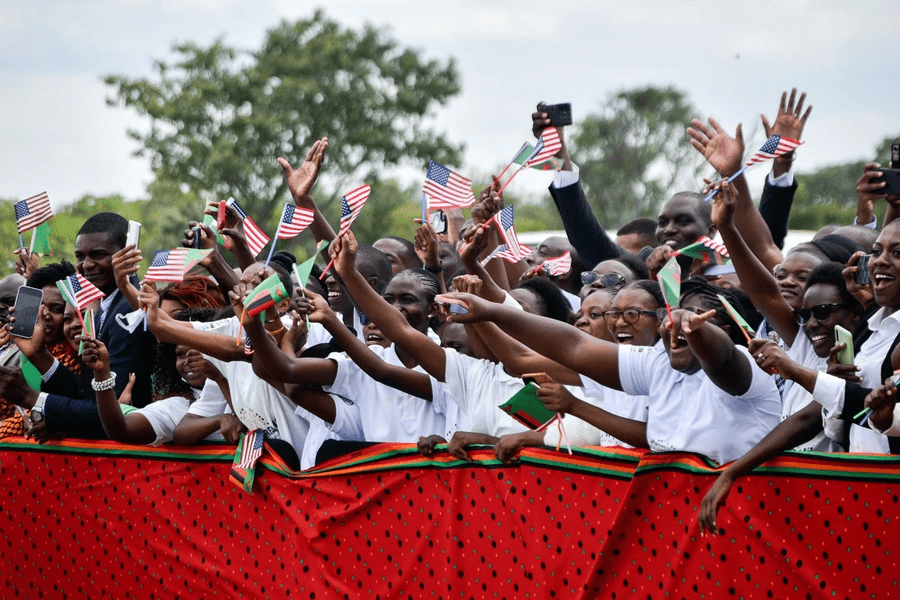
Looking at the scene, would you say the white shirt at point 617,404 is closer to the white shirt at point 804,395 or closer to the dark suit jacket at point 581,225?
the white shirt at point 804,395

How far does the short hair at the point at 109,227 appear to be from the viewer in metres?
6.65

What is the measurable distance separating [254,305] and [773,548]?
7.82 ft

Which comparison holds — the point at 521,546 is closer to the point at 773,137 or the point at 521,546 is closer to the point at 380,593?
the point at 380,593

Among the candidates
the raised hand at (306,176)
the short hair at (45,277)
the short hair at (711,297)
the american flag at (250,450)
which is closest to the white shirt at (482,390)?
the short hair at (711,297)

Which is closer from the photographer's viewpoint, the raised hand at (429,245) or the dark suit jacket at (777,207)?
the raised hand at (429,245)

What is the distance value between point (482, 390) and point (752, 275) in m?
1.27

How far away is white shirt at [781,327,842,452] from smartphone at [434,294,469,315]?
4.10 feet

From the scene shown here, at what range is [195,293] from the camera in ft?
21.9

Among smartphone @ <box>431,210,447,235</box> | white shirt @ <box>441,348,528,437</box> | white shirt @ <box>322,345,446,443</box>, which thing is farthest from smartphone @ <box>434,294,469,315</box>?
smartphone @ <box>431,210,447,235</box>

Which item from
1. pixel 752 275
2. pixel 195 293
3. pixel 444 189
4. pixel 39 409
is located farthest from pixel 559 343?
pixel 39 409

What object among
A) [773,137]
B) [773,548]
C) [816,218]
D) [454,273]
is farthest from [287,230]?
[816,218]

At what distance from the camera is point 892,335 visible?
4090 mm

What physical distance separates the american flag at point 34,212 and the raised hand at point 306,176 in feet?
6.95


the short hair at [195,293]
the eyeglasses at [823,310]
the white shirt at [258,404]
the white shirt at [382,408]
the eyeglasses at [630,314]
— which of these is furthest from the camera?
the short hair at [195,293]
